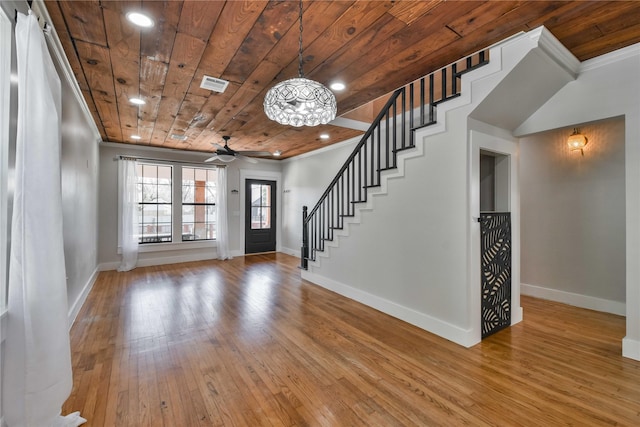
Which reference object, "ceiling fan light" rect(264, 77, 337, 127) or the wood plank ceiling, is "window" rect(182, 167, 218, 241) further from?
"ceiling fan light" rect(264, 77, 337, 127)

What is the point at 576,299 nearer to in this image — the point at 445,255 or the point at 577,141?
the point at 577,141

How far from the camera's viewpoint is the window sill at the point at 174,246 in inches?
242

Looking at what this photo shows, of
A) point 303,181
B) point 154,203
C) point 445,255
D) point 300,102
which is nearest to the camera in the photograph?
point 300,102

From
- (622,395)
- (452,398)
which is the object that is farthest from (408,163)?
(622,395)

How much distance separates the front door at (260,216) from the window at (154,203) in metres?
1.86

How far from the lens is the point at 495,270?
9.59 ft

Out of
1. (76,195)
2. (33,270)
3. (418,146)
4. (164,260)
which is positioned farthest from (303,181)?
(33,270)

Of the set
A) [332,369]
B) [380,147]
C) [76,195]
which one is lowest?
[332,369]

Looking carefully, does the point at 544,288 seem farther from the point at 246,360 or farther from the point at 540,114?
the point at 246,360

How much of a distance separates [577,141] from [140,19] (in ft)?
15.6

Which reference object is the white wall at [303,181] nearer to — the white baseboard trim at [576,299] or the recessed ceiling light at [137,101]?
the recessed ceiling light at [137,101]

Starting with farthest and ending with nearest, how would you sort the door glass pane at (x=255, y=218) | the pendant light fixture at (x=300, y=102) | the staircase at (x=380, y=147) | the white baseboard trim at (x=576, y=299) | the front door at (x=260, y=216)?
the door glass pane at (x=255, y=218), the front door at (x=260, y=216), the white baseboard trim at (x=576, y=299), the staircase at (x=380, y=147), the pendant light fixture at (x=300, y=102)

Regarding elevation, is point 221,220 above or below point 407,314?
above

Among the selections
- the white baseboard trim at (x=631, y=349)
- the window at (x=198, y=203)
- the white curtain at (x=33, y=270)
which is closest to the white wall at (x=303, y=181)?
the window at (x=198, y=203)
